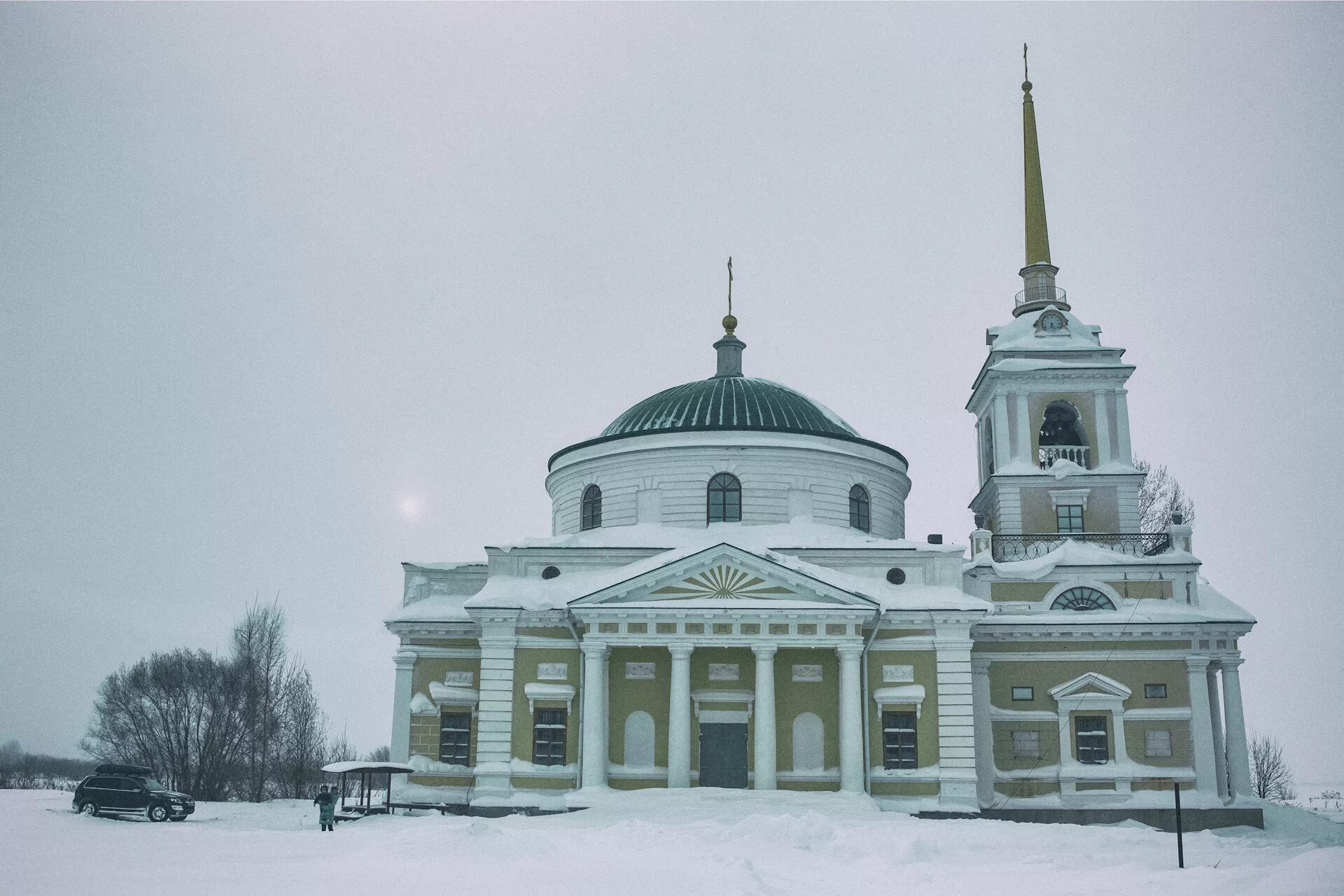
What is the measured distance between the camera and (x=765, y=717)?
27812 mm

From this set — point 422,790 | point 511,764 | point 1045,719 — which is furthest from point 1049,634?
Result: point 422,790

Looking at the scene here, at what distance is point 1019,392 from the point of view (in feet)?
113

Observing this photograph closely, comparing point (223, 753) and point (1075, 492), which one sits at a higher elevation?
point (1075, 492)

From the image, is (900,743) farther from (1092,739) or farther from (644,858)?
(644,858)

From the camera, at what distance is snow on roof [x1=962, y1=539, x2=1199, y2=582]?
104 feet

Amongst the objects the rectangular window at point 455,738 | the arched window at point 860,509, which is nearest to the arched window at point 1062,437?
the arched window at point 860,509

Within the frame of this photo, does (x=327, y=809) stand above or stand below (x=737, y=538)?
below

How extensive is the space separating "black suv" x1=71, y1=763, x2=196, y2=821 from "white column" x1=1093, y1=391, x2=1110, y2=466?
24.9 meters

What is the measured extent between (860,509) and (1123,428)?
7723 mm

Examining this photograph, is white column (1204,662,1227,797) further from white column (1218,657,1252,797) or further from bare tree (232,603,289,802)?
bare tree (232,603,289,802)

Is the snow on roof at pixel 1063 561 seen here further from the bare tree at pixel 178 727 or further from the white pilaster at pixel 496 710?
the bare tree at pixel 178 727

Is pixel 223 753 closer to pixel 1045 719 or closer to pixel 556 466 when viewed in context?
pixel 556 466

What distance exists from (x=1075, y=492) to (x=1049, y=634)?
184 inches

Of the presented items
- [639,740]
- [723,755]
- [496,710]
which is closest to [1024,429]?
[723,755]
